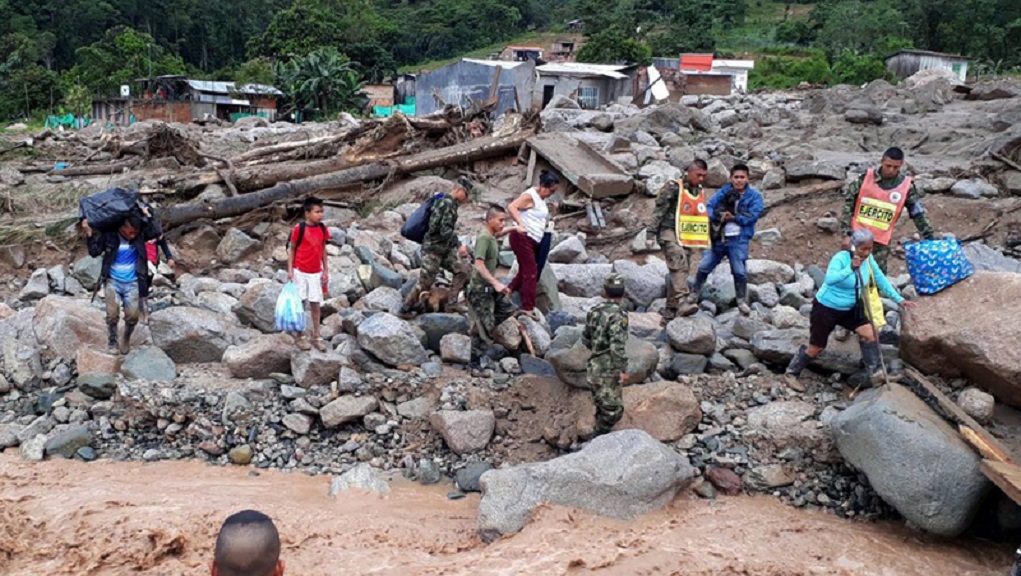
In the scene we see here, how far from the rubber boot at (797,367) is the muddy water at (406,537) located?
4.02 feet

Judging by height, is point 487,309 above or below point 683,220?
below

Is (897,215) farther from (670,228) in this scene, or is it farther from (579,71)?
(579,71)

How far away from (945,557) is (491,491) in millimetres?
2755

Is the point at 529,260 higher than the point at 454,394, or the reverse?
the point at 529,260

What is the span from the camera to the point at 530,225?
657 cm

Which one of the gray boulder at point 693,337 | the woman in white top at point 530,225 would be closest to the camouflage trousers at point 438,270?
the woman in white top at point 530,225

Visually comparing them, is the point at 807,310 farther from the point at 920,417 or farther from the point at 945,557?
the point at 945,557

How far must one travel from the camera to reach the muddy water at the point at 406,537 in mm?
4387

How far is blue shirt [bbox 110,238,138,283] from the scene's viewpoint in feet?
20.2

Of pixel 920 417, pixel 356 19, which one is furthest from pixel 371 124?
pixel 356 19

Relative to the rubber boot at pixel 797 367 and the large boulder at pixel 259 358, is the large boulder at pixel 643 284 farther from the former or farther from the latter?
the large boulder at pixel 259 358

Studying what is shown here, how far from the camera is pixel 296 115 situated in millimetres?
34000

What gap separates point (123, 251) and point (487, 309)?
9.74 ft

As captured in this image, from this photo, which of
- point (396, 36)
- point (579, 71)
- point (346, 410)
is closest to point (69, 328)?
point (346, 410)
